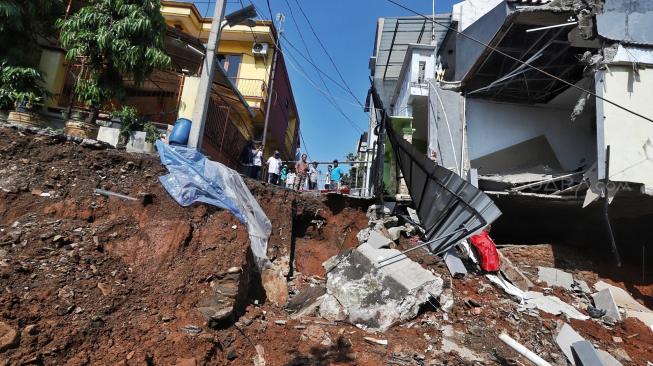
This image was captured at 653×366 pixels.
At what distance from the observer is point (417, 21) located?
19234mm

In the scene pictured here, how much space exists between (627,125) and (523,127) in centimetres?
363

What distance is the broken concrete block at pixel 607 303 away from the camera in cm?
755

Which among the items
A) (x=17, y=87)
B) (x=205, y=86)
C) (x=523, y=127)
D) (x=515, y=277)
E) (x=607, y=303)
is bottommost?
(x=607, y=303)

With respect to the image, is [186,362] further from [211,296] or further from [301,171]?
[301,171]

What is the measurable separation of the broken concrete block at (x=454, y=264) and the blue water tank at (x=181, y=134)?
5.58 m

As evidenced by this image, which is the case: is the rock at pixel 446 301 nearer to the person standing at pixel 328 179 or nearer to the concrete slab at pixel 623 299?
the concrete slab at pixel 623 299

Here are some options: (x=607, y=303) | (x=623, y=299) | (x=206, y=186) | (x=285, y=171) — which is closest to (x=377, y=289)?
(x=206, y=186)

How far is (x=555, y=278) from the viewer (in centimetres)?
908

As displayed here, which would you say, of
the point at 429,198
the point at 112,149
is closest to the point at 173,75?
the point at 112,149

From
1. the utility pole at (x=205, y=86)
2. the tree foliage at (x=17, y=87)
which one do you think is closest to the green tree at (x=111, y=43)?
the tree foliage at (x=17, y=87)

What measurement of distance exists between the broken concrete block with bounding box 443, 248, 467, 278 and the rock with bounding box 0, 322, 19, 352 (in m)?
6.53

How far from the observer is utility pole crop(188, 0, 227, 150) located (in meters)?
7.61

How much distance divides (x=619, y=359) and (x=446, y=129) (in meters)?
7.61

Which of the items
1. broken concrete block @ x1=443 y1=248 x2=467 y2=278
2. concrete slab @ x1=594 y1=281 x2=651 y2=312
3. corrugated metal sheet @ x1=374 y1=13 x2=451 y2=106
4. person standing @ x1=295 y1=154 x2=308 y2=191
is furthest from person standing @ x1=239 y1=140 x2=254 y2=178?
corrugated metal sheet @ x1=374 y1=13 x2=451 y2=106
